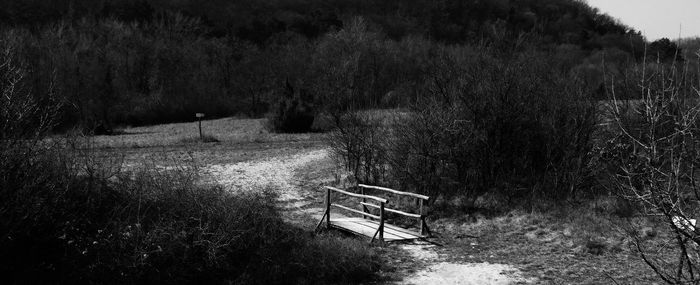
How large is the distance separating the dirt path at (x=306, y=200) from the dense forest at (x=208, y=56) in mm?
2601

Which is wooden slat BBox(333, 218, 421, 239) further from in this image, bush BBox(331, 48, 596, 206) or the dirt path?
bush BBox(331, 48, 596, 206)

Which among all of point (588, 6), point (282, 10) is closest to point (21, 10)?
point (282, 10)

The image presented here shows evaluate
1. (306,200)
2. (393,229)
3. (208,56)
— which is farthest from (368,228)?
(208,56)

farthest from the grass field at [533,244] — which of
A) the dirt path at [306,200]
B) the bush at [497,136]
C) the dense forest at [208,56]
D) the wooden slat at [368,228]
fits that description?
the dense forest at [208,56]

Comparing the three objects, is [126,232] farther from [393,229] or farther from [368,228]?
[393,229]

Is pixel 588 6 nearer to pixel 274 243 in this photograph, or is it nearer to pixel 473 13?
pixel 473 13

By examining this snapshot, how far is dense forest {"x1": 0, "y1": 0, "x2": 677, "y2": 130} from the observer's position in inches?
1330

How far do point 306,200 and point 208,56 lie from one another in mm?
43449

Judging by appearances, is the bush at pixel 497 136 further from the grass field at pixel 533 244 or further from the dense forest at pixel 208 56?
the dense forest at pixel 208 56

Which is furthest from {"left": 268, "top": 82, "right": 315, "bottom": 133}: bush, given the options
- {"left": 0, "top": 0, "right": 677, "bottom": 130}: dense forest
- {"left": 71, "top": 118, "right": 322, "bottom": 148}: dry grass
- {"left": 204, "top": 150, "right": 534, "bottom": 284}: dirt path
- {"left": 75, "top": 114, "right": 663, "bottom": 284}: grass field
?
{"left": 75, "top": 114, "right": 663, "bottom": 284}: grass field

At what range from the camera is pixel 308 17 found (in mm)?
84438

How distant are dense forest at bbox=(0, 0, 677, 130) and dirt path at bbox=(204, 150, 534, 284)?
2601mm

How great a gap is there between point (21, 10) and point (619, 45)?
6844cm

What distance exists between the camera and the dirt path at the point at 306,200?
1016cm
